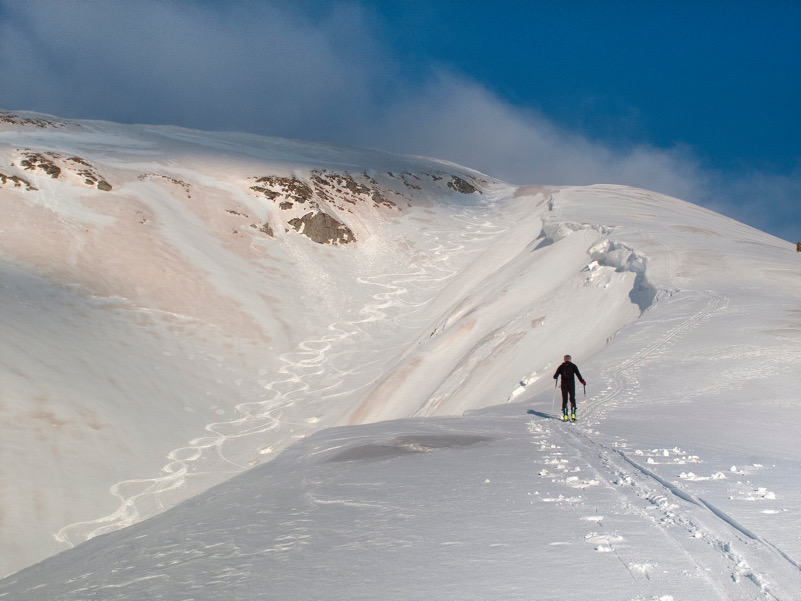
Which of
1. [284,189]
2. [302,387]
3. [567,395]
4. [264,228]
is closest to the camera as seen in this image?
[567,395]

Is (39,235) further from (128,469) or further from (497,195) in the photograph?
(497,195)

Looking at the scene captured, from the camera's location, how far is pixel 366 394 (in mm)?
19141

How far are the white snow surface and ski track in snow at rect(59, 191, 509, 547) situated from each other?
105 millimetres

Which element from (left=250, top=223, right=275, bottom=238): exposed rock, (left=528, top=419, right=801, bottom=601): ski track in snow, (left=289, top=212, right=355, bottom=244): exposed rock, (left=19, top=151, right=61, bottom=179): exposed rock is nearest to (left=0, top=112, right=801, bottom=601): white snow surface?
(left=528, top=419, right=801, bottom=601): ski track in snow

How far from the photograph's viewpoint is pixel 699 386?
9359 millimetres

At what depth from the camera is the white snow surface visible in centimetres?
430

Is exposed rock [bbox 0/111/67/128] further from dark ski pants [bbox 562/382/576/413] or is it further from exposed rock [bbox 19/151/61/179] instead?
dark ski pants [bbox 562/382/576/413]

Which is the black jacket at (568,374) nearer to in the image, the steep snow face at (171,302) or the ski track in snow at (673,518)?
the ski track in snow at (673,518)

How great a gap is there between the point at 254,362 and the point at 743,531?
19409mm

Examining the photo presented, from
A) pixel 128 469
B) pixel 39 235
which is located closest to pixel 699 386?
pixel 128 469

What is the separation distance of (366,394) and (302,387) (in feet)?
9.88

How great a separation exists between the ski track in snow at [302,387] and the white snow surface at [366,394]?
0.11 m

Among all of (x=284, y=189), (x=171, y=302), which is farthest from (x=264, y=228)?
(x=171, y=302)

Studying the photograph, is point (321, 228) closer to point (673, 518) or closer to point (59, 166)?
point (59, 166)
